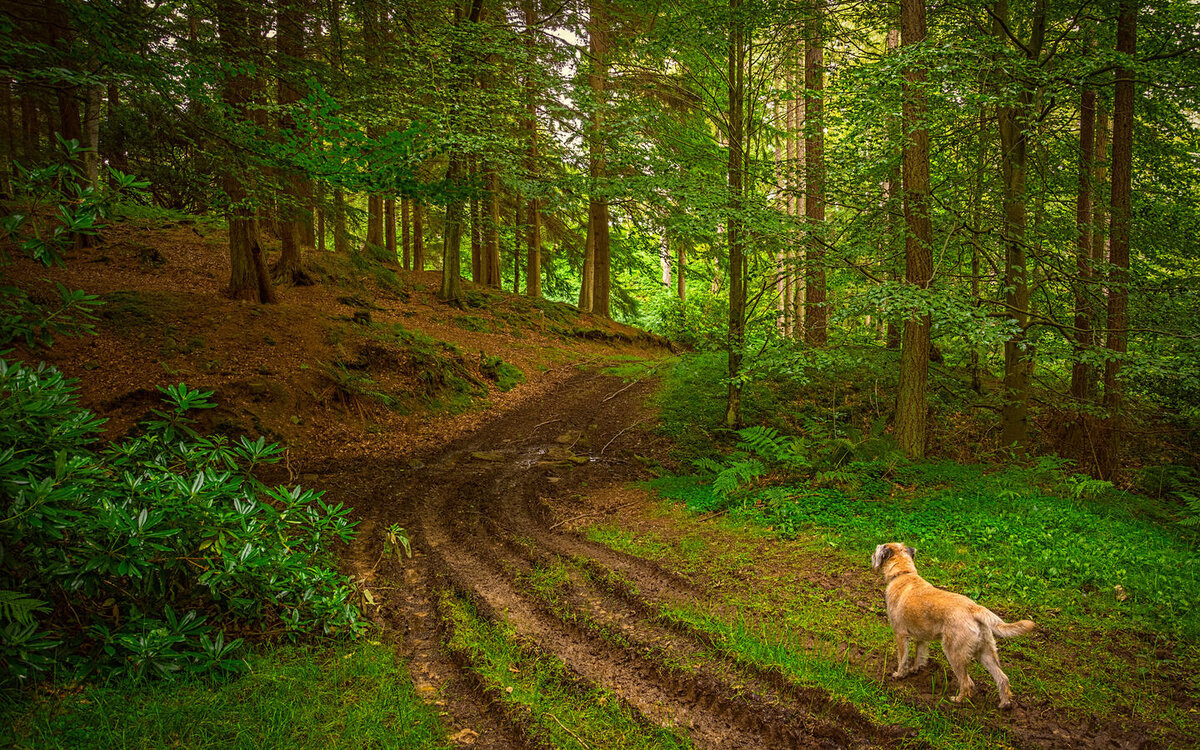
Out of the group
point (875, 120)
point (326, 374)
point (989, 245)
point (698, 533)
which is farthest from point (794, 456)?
point (326, 374)

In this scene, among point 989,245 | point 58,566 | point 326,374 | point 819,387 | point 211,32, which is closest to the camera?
point 58,566

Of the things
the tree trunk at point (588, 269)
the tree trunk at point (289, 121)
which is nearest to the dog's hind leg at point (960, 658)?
the tree trunk at point (289, 121)

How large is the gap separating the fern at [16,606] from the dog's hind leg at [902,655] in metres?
5.09

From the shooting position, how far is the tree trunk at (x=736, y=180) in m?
8.38

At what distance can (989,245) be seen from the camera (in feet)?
30.5

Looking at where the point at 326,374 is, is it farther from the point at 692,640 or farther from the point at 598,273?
the point at 598,273

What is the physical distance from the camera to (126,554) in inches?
124

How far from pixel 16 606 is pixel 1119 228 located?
508 inches

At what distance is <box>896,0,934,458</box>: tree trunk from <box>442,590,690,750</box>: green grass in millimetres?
5766

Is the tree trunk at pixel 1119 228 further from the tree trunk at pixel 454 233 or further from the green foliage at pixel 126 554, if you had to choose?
the tree trunk at pixel 454 233

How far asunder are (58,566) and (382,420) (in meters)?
7.76

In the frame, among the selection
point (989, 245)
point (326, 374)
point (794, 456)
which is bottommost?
point (794, 456)

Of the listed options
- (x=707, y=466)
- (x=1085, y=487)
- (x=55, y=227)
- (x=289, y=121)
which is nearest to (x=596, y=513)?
(x=707, y=466)

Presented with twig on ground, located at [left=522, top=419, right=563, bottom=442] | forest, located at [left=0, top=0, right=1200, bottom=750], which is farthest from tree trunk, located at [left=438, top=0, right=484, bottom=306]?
twig on ground, located at [left=522, top=419, right=563, bottom=442]
